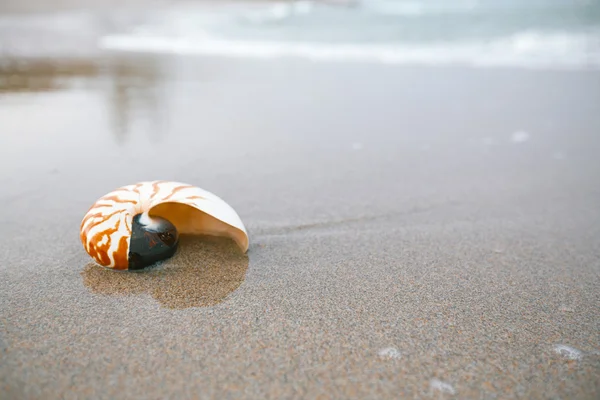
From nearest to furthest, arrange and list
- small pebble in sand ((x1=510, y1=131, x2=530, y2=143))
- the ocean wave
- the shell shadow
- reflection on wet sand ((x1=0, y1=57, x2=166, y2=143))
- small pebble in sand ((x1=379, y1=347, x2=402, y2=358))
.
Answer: small pebble in sand ((x1=379, y1=347, x2=402, y2=358))
the shell shadow
small pebble in sand ((x1=510, y1=131, x2=530, y2=143))
reflection on wet sand ((x1=0, y1=57, x2=166, y2=143))
the ocean wave


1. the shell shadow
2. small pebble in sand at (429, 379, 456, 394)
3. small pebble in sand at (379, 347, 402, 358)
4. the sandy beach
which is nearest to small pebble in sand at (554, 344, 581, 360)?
the sandy beach

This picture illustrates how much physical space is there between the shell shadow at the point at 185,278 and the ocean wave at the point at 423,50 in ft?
21.6

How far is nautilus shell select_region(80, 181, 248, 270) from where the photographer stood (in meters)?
1.91

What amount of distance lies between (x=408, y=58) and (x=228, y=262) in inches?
283

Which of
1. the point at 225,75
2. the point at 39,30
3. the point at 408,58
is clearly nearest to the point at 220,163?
the point at 225,75

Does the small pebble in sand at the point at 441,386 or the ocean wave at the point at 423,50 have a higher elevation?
the ocean wave at the point at 423,50

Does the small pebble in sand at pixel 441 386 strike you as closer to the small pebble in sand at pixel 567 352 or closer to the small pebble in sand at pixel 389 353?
the small pebble in sand at pixel 389 353

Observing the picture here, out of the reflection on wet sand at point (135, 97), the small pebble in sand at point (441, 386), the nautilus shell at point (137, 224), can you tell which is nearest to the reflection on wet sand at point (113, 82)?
the reflection on wet sand at point (135, 97)

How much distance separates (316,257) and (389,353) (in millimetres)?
739

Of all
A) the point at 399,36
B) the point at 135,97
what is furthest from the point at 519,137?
the point at 399,36

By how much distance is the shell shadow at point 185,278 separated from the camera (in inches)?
74.5

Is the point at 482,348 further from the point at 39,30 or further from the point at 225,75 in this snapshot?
the point at 39,30

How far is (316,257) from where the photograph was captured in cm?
225

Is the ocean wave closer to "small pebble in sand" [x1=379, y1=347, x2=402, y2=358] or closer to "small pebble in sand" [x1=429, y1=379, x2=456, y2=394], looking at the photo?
"small pebble in sand" [x1=379, y1=347, x2=402, y2=358]
